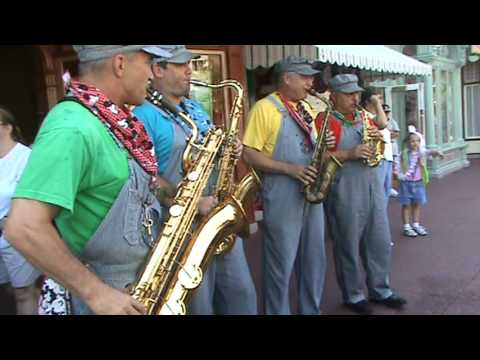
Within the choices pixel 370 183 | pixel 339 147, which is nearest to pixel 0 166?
pixel 339 147

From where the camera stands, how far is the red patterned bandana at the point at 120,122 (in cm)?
186

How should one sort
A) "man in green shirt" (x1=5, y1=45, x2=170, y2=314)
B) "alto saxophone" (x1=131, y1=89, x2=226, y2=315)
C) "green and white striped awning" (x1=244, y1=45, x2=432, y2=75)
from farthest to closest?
"green and white striped awning" (x1=244, y1=45, x2=432, y2=75)
"alto saxophone" (x1=131, y1=89, x2=226, y2=315)
"man in green shirt" (x1=5, y1=45, x2=170, y2=314)

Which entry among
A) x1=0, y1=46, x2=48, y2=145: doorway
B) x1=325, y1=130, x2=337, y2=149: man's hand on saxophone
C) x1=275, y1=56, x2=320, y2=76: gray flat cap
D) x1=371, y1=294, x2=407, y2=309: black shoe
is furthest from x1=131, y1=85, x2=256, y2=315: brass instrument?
x1=0, y1=46, x2=48, y2=145: doorway

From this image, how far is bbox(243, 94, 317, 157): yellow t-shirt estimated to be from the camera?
11.9 feet

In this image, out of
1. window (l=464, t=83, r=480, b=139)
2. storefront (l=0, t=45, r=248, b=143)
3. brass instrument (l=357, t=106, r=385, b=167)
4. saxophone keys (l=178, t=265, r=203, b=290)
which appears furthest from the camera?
window (l=464, t=83, r=480, b=139)

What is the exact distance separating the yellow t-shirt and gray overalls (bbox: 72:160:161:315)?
1711mm

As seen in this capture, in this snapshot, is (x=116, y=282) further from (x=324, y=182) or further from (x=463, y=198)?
(x=463, y=198)

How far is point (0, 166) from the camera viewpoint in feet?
11.9

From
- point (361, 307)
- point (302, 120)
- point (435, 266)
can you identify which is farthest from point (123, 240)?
point (435, 266)

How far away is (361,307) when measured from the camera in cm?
423

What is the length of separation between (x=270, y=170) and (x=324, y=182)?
45cm

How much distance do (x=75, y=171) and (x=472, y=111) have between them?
18.4m

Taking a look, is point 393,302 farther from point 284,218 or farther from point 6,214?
point 6,214

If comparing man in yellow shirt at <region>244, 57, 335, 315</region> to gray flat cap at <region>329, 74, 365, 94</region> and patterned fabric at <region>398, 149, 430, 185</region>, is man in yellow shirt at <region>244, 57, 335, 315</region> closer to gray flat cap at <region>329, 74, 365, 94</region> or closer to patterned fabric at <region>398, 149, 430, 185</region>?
gray flat cap at <region>329, 74, 365, 94</region>
